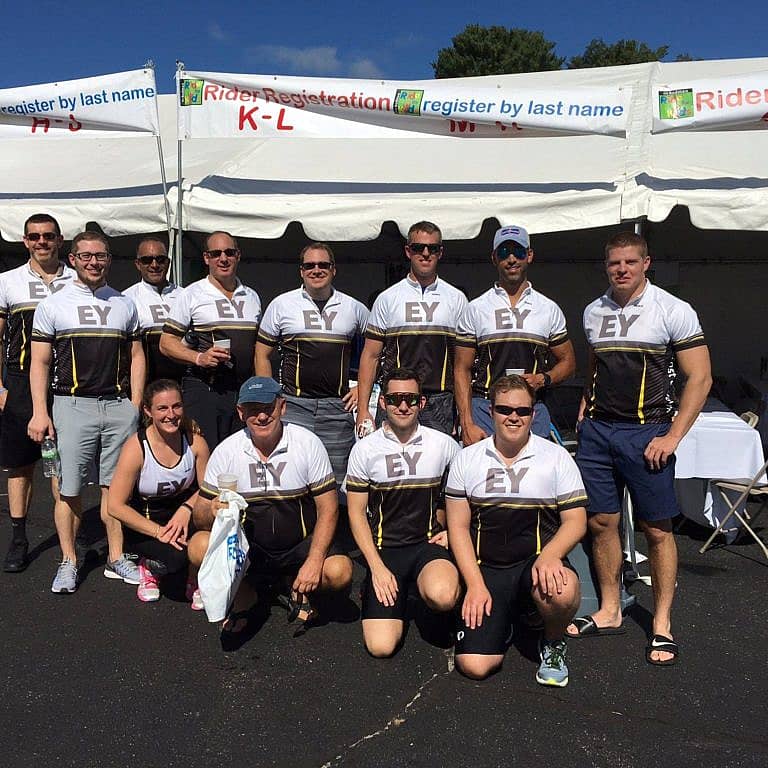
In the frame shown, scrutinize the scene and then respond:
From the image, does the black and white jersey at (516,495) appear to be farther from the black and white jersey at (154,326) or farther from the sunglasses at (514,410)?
the black and white jersey at (154,326)

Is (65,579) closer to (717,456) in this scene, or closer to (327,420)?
(327,420)

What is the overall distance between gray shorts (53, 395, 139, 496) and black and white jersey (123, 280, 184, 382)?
55 centimetres

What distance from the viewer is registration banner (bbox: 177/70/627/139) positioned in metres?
4.71

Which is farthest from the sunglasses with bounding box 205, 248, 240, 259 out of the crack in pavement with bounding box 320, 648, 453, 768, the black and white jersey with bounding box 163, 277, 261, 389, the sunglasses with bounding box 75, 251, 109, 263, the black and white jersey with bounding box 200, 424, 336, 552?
the crack in pavement with bounding box 320, 648, 453, 768

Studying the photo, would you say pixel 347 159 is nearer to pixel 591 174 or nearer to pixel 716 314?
pixel 591 174

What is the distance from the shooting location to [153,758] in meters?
2.32

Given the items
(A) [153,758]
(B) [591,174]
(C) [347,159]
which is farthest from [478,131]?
(A) [153,758]

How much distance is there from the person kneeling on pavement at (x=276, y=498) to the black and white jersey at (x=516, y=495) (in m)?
0.62

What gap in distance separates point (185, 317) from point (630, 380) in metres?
2.41

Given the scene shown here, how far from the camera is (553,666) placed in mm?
2768

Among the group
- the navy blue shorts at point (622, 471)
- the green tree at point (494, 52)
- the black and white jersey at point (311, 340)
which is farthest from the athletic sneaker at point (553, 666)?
the green tree at point (494, 52)

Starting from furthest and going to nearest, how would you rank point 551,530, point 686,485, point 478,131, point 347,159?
1. point 347,159
2. point 478,131
3. point 686,485
4. point 551,530

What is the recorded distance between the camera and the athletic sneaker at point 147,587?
3.48m

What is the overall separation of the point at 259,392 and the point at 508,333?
1277 millimetres
